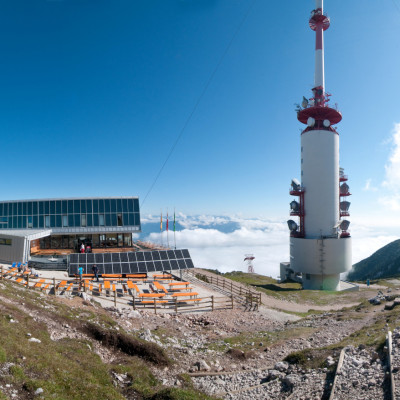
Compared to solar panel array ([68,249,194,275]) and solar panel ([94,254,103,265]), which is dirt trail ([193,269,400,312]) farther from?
solar panel ([94,254,103,265])

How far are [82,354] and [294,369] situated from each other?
824 centimetres

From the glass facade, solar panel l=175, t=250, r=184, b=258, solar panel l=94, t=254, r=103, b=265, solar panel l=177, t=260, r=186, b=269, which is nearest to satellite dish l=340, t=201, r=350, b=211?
solar panel l=175, t=250, r=184, b=258

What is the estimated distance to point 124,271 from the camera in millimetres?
26000

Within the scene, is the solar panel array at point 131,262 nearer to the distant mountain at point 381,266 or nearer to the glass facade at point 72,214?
the glass facade at point 72,214

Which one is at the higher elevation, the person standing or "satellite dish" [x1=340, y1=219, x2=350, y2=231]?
"satellite dish" [x1=340, y1=219, x2=350, y2=231]

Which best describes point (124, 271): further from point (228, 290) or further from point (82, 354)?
point (82, 354)

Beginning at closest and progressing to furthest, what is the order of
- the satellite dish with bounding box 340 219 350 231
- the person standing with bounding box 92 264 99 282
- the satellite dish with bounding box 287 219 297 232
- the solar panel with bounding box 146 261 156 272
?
the person standing with bounding box 92 264 99 282 → the solar panel with bounding box 146 261 156 272 → the satellite dish with bounding box 340 219 350 231 → the satellite dish with bounding box 287 219 297 232

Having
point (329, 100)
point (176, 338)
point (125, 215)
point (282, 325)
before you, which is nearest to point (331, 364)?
point (176, 338)

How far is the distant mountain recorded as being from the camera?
68.8 metres

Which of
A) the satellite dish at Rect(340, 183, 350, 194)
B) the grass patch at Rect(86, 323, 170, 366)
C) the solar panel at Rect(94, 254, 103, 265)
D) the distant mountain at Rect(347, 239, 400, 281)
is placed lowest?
the distant mountain at Rect(347, 239, 400, 281)

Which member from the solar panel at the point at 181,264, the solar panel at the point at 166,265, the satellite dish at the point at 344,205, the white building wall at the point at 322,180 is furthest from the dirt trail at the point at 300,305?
the satellite dish at the point at 344,205

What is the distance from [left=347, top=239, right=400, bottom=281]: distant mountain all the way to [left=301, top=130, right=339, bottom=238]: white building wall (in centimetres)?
3646

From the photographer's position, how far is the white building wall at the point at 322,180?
139ft

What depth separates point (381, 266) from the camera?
7531 centimetres
